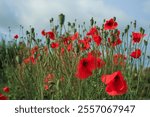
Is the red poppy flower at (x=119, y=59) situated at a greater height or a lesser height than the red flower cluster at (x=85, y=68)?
lesser

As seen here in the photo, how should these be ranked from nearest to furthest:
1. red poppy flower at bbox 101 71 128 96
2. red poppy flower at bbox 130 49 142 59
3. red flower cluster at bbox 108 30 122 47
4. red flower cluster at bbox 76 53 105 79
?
red poppy flower at bbox 101 71 128 96 → red flower cluster at bbox 76 53 105 79 → red flower cluster at bbox 108 30 122 47 → red poppy flower at bbox 130 49 142 59

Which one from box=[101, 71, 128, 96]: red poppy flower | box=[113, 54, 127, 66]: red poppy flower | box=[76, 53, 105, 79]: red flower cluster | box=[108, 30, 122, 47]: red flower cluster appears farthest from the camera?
box=[113, 54, 127, 66]: red poppy flower

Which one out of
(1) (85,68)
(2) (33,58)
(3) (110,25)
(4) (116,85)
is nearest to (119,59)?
(3) (110,25)

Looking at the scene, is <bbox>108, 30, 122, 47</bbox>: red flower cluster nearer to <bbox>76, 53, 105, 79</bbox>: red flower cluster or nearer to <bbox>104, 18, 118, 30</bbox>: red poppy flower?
<bbox>104, 18, 118, 30</bbox>: red poppy flower

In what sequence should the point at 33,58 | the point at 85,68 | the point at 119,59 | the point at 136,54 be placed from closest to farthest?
1. the point at 85,68
2. the point at 136,54
3. the point at 119,59
4. the point at 33,58

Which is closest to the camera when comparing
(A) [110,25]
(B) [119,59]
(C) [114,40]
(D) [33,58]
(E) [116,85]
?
(E) [116,85]

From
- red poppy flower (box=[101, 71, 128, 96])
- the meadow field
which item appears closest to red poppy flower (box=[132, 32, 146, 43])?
the meadow field

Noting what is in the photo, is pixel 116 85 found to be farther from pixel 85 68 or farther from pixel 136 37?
pixel 136 37

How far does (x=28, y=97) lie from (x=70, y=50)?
2.49 feet

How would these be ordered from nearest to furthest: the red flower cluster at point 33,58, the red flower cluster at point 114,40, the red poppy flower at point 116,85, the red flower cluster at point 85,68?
the red poppy flower at point 116,85, the red flower cluster at point 85,68, the red flower cluster at point 114,40, the red flower cluster at point 33,58

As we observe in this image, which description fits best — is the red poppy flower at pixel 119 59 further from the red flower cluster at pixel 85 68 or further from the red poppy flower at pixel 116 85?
the red poppy flower at pixel 116 85

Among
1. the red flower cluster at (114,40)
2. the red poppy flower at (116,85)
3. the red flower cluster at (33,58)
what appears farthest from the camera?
the red flower cluster at (33,58)

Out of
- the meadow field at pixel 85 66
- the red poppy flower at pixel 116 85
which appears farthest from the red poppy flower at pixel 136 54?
the red poppy flower at pixel 116 85

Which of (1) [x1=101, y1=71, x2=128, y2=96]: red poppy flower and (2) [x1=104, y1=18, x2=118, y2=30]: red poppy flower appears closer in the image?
(1) [x1=101, y1=71, x2=128, y2=96]: red poppy flower
